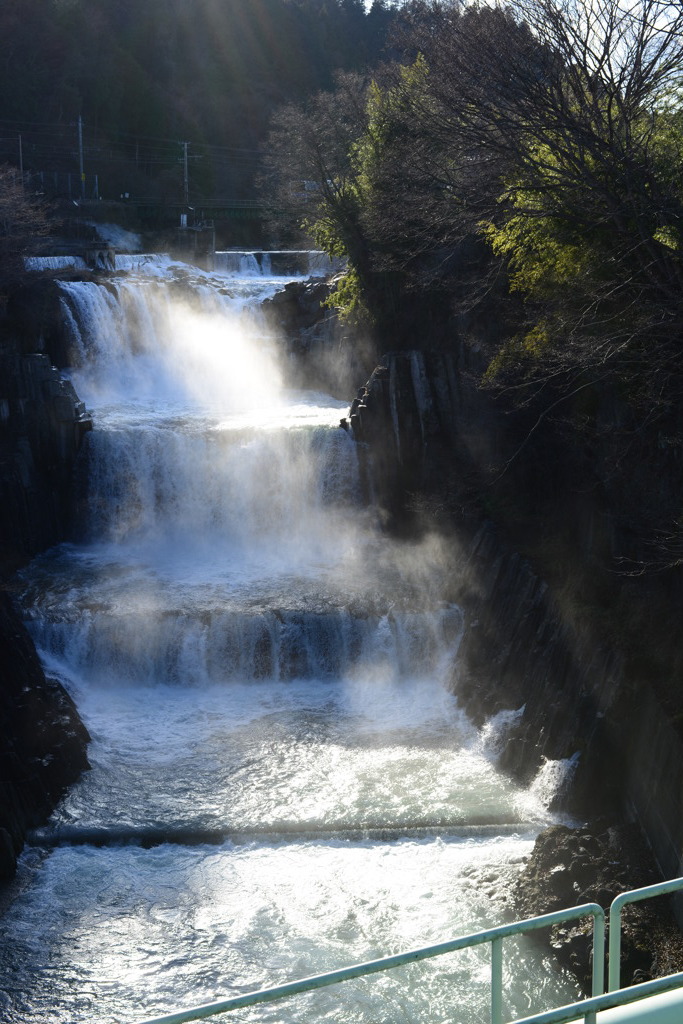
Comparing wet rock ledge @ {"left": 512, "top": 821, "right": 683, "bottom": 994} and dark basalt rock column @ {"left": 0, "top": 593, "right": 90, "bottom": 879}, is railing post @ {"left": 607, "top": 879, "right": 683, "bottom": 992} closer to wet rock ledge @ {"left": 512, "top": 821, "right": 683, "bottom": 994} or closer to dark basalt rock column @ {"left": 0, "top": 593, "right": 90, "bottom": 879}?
wet rock ledge @ {"left": 512, "top": 821, "right": 683, "bottom": 994}

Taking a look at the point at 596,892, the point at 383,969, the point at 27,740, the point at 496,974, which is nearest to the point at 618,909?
the point at 496,974

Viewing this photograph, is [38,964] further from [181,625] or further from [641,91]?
[641,91]

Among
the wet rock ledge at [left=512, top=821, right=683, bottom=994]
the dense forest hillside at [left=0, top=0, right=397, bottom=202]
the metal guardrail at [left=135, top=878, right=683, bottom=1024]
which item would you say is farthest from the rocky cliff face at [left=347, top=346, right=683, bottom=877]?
the dense forest hillside at [left=0, top=0, right=397, bottom=202]

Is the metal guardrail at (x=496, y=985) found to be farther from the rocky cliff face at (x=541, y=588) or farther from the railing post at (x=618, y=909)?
the rocky cliff face at (x=541, y=588)

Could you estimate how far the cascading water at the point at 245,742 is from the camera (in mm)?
11289

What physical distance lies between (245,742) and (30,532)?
27.9 feet

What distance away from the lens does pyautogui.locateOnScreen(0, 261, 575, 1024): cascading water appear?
11289mm

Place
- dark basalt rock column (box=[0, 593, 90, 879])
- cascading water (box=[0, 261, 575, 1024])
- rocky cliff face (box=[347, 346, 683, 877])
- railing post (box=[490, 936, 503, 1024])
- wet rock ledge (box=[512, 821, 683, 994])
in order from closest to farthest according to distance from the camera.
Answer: railing post (box=[490, 936, 503, 1024]), wet rock ledge (box=[512, 821, 683, 994]), cascading water (box=[0, 261, 575, 1024]), rocky cliff face (box=[347, 346, 683, 877]), dark basalt rock column (box=[0, 593, 90, 879])

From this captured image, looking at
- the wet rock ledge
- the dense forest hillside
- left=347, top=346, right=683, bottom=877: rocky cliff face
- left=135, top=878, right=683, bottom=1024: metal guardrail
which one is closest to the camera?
left=135, top=878, right=683, bottom=1024: metal guardrail

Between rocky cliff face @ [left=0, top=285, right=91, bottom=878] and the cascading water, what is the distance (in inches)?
17.6

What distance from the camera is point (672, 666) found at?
12828 millimetres

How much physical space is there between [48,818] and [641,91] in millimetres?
12200

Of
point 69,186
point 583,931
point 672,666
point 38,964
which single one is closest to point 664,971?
point 583,931

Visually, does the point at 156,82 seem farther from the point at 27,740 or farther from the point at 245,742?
the point at 27,740
